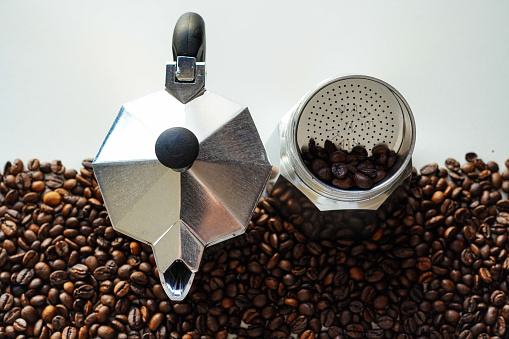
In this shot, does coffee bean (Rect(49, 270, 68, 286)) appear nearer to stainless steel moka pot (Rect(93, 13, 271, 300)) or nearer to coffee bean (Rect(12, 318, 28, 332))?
coffee bean (Rect(12, 318, 28, 332))

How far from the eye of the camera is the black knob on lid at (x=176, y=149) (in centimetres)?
63

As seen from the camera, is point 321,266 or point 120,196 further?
point 321,266

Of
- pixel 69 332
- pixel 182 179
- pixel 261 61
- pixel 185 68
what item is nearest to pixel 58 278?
pixel 69 332

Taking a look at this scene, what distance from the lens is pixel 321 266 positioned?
0.96m

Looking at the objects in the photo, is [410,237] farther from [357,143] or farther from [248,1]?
[248,1]

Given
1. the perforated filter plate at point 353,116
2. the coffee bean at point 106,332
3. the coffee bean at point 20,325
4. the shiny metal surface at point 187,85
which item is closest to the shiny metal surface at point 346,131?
the perforated filter plate at point 353,116

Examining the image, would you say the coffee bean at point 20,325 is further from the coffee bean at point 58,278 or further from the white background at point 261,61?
the white background at point 261,61

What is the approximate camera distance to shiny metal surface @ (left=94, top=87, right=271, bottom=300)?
721mm

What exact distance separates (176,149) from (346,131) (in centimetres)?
36

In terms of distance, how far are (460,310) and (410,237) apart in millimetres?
178

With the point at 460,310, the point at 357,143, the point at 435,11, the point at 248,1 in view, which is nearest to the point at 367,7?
the point at 435,11

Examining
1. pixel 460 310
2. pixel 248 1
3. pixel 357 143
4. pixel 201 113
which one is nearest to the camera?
pixel 201 113

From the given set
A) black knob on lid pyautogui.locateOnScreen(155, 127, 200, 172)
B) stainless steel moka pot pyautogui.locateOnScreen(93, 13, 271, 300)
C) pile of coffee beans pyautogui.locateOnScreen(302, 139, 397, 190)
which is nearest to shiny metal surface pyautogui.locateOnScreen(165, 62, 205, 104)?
stainless steel moka pot pyautogui.locateOnScreen(93, 13, 271, 300)

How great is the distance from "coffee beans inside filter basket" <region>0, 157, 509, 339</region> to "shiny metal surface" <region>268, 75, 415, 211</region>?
97 millimetres
